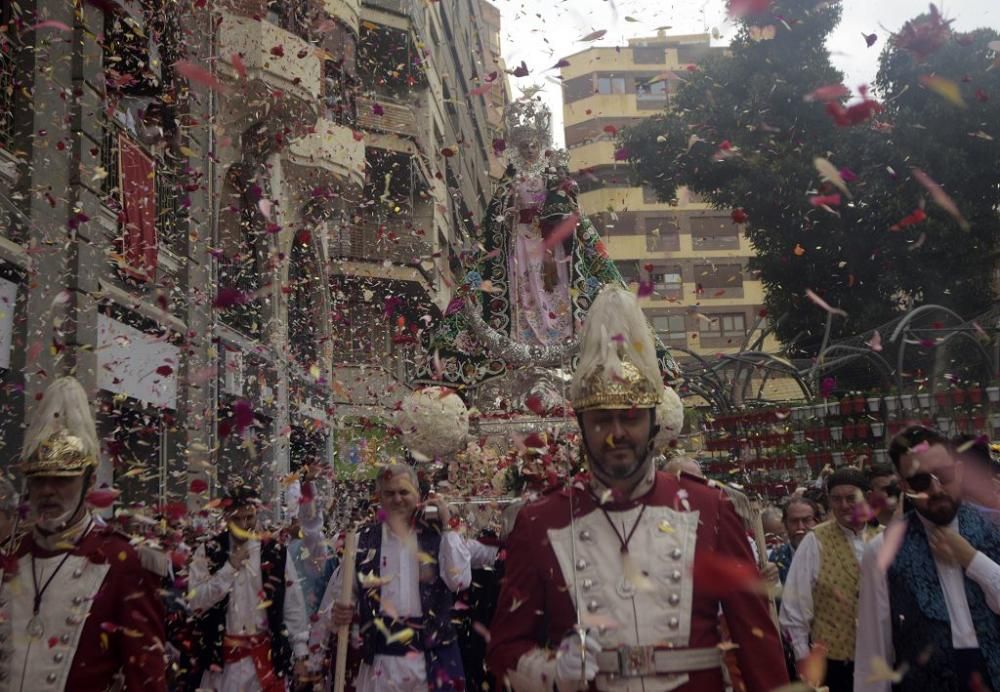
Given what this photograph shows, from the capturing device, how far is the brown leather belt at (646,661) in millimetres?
3504

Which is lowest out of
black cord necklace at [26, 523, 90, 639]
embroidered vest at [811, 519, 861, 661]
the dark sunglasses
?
embroidered vest at [811, 519, 861, 661]

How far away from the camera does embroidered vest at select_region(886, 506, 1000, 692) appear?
13.8ft

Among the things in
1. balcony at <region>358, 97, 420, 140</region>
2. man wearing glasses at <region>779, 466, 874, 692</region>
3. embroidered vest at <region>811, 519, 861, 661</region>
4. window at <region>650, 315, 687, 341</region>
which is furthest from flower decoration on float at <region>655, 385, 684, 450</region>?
window at <region>650, 315, 687, 341</region>

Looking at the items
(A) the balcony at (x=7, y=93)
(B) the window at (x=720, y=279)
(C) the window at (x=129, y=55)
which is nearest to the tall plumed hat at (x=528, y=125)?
(C) the window at (x=129, y=55)

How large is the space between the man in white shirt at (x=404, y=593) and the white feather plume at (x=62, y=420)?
5.64 feet

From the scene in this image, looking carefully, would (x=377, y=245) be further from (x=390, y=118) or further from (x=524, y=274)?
(x=524, y=274)

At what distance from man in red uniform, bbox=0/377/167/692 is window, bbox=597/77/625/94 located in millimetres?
49162

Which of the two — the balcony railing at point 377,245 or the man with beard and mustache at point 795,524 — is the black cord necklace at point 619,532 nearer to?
the man with beard and mustache at point 795,524

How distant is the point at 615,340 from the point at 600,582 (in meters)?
0.82

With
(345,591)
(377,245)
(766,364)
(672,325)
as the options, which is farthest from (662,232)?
(345,591)

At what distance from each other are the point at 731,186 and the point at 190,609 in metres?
18.4

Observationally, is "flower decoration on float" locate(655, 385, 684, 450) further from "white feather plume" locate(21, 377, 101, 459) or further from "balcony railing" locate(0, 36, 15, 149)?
"balcony railing" locate(0, 36, 15, 149)

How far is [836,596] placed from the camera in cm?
589

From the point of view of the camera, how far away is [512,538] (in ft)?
12.8
